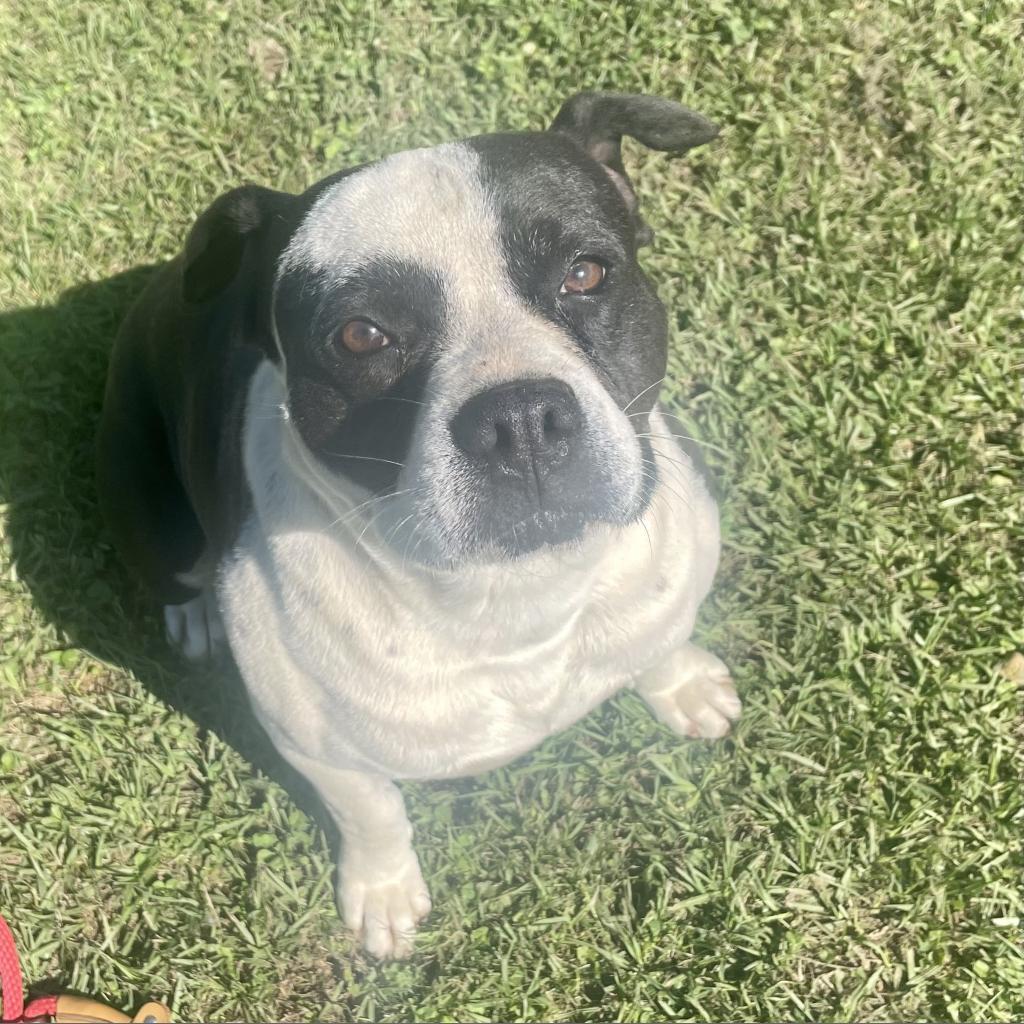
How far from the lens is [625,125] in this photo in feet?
8.81

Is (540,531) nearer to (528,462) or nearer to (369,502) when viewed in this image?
(528,462)

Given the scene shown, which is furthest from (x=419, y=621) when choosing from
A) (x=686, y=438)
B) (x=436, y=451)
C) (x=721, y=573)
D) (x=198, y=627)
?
(x=721, y=573)

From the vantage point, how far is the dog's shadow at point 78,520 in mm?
3783

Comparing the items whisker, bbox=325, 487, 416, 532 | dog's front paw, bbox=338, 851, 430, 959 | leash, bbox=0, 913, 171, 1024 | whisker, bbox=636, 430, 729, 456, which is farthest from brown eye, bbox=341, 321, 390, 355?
leash, bbox=0, 913, 171, 1024

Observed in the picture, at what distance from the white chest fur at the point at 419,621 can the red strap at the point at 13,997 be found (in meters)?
1.15

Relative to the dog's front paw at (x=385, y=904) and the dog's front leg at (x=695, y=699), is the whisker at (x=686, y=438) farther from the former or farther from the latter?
the dog's front paw at (x=385, y=904)

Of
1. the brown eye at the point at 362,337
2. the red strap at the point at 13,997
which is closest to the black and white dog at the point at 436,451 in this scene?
the brown eye at the point at 362,337

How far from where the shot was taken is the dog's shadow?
3.78 m

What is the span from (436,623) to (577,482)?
59 cm

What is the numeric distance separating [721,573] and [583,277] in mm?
1792

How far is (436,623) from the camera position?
8.21ft

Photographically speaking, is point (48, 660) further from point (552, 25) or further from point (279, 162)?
point (552, 25)

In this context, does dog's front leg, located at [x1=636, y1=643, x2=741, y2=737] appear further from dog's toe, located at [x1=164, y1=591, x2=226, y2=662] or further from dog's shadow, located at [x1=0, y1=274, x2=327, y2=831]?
dog's toe, located at [x1=164, y1=591, x2=226, y2=662]

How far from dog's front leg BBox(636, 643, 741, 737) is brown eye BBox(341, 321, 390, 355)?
173cm
